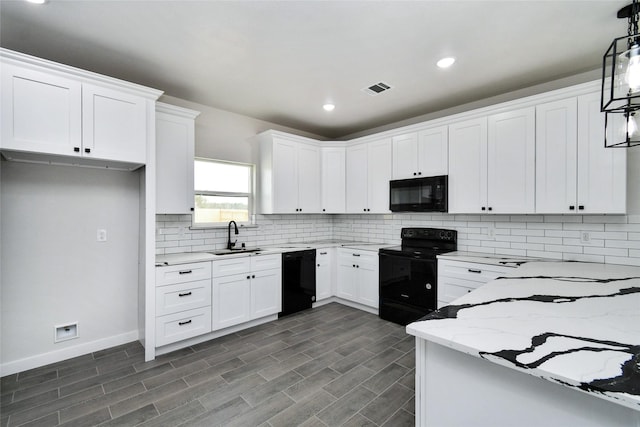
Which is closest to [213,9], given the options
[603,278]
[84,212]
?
[84,212]

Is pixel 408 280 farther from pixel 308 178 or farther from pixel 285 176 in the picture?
pixel 285 176

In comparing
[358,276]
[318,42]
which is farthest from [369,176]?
[318,42]

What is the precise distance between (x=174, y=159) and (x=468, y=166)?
3343 millimetres

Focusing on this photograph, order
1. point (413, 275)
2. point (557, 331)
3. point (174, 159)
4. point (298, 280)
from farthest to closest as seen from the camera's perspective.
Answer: point (298, 280) < point (413, 275) < point (174, 159) < point (557, 331)

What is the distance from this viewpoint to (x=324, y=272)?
4.34m

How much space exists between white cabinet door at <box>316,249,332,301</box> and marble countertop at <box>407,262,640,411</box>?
268cm

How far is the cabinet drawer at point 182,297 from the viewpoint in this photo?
283 centimetres

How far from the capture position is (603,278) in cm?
203

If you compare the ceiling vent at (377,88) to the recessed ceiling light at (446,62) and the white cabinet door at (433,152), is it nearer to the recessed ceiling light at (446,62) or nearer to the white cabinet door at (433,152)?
the recessed ceiling light at (446,62)

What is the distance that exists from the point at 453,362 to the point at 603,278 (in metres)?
1.71

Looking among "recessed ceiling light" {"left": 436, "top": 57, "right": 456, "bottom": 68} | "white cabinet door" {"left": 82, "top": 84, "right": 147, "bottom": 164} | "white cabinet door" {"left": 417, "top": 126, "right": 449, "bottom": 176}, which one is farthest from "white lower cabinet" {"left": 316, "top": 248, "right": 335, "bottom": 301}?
"recessed ceiling light" {"left": 436, "top": 57, "right": 456, "bottom": 68}

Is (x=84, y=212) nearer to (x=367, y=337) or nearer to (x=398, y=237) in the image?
(x=367, y=337)

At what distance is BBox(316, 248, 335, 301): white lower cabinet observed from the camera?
427cm

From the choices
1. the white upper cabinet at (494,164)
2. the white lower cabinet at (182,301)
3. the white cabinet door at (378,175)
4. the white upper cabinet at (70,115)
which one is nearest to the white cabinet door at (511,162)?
the white upper cabinet at (494,164)
